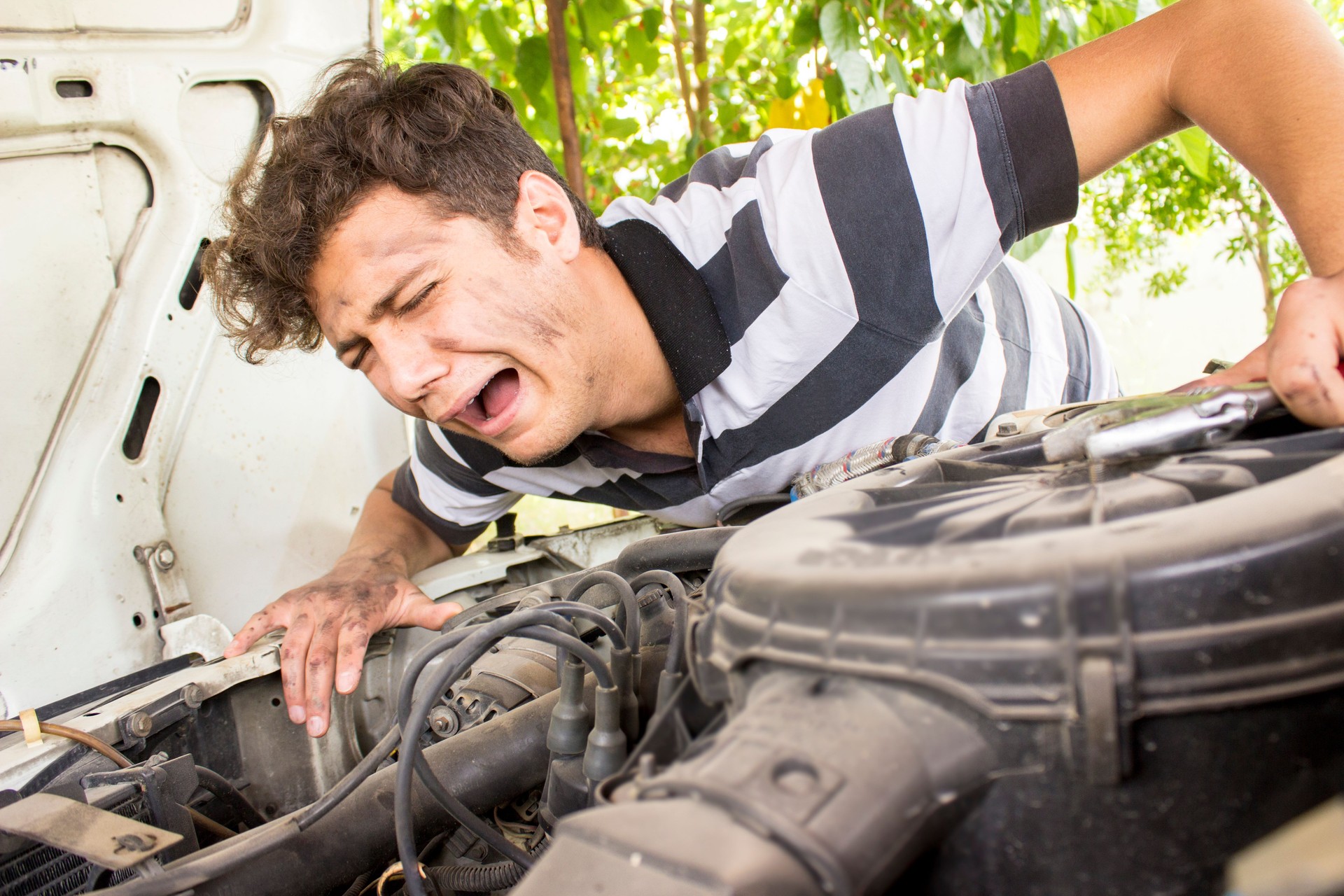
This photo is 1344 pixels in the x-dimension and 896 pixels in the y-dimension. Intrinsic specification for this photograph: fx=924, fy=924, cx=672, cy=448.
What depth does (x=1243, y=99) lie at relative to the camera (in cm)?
118

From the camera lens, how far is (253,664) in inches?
48.8

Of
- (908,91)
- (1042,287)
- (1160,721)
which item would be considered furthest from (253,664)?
(908,91)

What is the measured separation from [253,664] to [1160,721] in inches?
44.7

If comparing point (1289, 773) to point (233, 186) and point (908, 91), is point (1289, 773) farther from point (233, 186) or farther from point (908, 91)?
point (908, 91)

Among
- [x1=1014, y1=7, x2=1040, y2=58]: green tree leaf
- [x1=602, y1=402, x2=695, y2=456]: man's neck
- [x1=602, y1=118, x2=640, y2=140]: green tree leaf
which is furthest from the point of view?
[x1=602, y1=118, x2=640, y2=140]: green tree leaf

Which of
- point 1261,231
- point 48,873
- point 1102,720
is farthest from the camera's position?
point 1261,231

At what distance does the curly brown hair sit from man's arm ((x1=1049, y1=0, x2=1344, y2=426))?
2.67 feet

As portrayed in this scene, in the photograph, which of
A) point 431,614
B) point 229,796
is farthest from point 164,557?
point 229,796

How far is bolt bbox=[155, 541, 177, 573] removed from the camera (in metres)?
1.51

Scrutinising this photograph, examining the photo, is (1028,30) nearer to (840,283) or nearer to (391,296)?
(840,283)

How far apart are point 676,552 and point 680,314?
53 centimetres

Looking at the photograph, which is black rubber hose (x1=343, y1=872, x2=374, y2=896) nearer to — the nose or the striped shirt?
the nose

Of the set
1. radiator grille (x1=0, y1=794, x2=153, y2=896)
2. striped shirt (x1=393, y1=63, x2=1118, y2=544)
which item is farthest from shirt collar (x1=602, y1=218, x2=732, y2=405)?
radiator grille (x1=0, y1=794, x2=153, y2=896)

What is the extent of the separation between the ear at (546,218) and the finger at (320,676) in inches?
26.6
